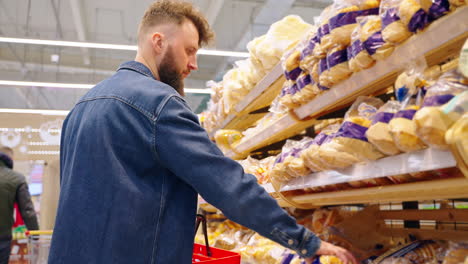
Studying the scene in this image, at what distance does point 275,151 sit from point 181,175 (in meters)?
2.17

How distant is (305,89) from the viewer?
1745 mm

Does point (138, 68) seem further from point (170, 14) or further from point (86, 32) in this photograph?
point (86, 32)

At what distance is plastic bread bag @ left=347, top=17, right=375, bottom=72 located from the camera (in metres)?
1.29

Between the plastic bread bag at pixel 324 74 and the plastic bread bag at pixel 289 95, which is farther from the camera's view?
the plastic bread bag at pixel 289 95

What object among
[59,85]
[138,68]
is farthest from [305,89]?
[59,85]

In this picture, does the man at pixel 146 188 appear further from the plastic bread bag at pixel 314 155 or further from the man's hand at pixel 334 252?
the plastic bread bag at pixel 314 155

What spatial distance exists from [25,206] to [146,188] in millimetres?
4177

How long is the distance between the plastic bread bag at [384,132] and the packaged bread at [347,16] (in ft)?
1.29

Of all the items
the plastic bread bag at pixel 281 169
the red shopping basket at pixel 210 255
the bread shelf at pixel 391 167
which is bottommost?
the red shopping basket at pixel 210 255

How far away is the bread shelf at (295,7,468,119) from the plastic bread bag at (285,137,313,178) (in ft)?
0.56

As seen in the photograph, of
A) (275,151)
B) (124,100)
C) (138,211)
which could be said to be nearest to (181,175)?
(138,211)

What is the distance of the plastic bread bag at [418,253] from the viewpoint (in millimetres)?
1299

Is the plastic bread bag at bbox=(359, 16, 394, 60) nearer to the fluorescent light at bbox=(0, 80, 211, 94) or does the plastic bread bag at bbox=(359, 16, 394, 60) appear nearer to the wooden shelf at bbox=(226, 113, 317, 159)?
the wooden shelf at bbox=(226, 113, 317, 159)

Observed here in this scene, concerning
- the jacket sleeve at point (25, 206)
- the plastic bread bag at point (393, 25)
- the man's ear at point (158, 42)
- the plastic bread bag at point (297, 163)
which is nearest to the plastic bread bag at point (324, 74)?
the plastic bread bag at point (297, 163)
